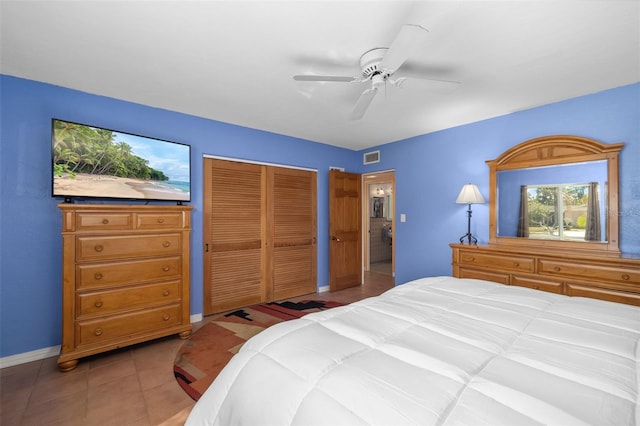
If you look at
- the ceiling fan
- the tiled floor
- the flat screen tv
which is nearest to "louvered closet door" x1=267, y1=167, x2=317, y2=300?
the flat screen tv

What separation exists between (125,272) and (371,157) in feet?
12.9

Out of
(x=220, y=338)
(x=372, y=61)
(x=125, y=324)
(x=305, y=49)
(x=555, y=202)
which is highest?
(x=305, y=49)

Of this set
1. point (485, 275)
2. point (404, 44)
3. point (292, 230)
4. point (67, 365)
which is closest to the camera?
point (404, 44)

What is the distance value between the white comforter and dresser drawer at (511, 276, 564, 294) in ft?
4.21

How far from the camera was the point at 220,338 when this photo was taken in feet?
9.41

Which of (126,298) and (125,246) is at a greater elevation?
(125,246)

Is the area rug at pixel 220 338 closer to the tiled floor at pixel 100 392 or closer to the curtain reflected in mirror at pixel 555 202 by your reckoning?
the tiled floor at pixel 100 392

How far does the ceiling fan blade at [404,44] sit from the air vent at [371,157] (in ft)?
9.99

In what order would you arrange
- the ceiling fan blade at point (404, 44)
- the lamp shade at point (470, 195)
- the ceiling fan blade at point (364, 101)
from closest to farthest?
the ceiling fan blade at point (404, 44)
the ceiling fan blade at point (364, 101)
the lamp shade at point (470, 195)

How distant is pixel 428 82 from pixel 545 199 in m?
2.18

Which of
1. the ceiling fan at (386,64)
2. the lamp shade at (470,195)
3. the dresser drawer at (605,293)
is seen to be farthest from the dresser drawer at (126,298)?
the dresser drawer at (605,293)

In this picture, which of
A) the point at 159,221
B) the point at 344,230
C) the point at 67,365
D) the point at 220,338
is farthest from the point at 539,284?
the point at 67,365

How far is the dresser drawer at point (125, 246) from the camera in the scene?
7.68ft

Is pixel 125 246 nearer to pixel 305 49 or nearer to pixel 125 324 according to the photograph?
pixel 125 324
